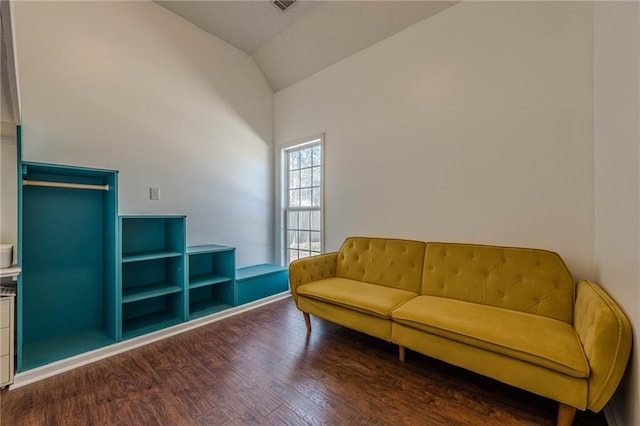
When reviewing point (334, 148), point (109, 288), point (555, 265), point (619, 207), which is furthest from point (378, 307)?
point (109, 288)

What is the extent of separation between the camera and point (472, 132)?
236 centimetres

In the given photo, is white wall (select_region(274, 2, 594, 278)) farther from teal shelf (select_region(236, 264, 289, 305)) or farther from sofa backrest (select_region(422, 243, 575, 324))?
teal shelf (select_region(236, 264, 289, 305))

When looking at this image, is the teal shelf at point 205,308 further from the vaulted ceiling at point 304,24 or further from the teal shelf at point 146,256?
the vaulted ceiling at point 304,24

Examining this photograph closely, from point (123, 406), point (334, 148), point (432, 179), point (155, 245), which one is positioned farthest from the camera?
point (334, 148)

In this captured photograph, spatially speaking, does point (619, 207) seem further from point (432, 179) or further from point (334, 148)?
point (334, 148)

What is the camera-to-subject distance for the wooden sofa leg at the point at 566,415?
1.34 m

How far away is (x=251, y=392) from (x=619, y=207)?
7.75ft

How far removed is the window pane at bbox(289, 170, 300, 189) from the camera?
155 inches

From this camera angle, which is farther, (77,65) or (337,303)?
(77,65)

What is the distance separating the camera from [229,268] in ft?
Result: 10.2

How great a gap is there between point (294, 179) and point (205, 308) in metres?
2.07

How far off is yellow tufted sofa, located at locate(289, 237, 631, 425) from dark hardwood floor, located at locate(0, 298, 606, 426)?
22cm

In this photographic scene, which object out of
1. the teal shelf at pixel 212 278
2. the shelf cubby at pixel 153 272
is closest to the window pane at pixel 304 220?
the teal shelf at pixel 212 278

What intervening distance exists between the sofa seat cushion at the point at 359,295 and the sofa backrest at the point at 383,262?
110 mm
